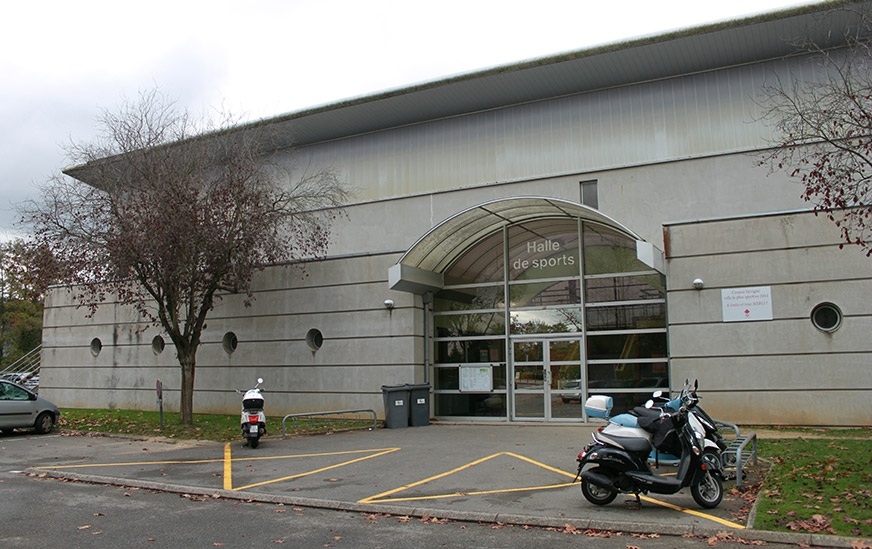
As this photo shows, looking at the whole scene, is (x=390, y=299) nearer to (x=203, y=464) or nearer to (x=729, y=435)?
(x=203, y=464)

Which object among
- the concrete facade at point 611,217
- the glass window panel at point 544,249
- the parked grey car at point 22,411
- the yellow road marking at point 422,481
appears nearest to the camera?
the yellow road marking at point 422,481

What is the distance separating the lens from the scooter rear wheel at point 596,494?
7809mm

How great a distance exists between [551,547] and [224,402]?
16827 millimetres

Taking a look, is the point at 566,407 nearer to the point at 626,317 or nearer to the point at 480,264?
the point at 626,317

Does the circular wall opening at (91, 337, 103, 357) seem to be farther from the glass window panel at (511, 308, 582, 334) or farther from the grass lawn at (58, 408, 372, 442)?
the glass window panel at (511, 308, 582, 334)

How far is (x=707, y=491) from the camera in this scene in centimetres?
761

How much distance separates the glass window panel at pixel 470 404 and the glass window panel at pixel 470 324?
1721 mm

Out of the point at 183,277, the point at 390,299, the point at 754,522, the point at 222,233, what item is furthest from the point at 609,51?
the point at 754,522

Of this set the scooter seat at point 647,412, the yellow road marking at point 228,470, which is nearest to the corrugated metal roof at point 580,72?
the yellow road marking at point 228,470

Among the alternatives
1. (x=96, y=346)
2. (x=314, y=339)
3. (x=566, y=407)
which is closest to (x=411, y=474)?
(x=566, y=407)

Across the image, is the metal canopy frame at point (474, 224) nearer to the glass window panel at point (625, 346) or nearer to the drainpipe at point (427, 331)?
the drainpipe at point (427, 331)

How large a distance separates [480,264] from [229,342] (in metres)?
8.52

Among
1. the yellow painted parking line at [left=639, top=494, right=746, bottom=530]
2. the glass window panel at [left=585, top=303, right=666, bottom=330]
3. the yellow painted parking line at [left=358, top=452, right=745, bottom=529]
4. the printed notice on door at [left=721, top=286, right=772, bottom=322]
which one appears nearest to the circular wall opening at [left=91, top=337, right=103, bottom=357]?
the glass window panel at [left=585, top=303, right=666, bottom=330]

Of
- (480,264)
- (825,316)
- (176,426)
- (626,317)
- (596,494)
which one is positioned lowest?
(176,426)
